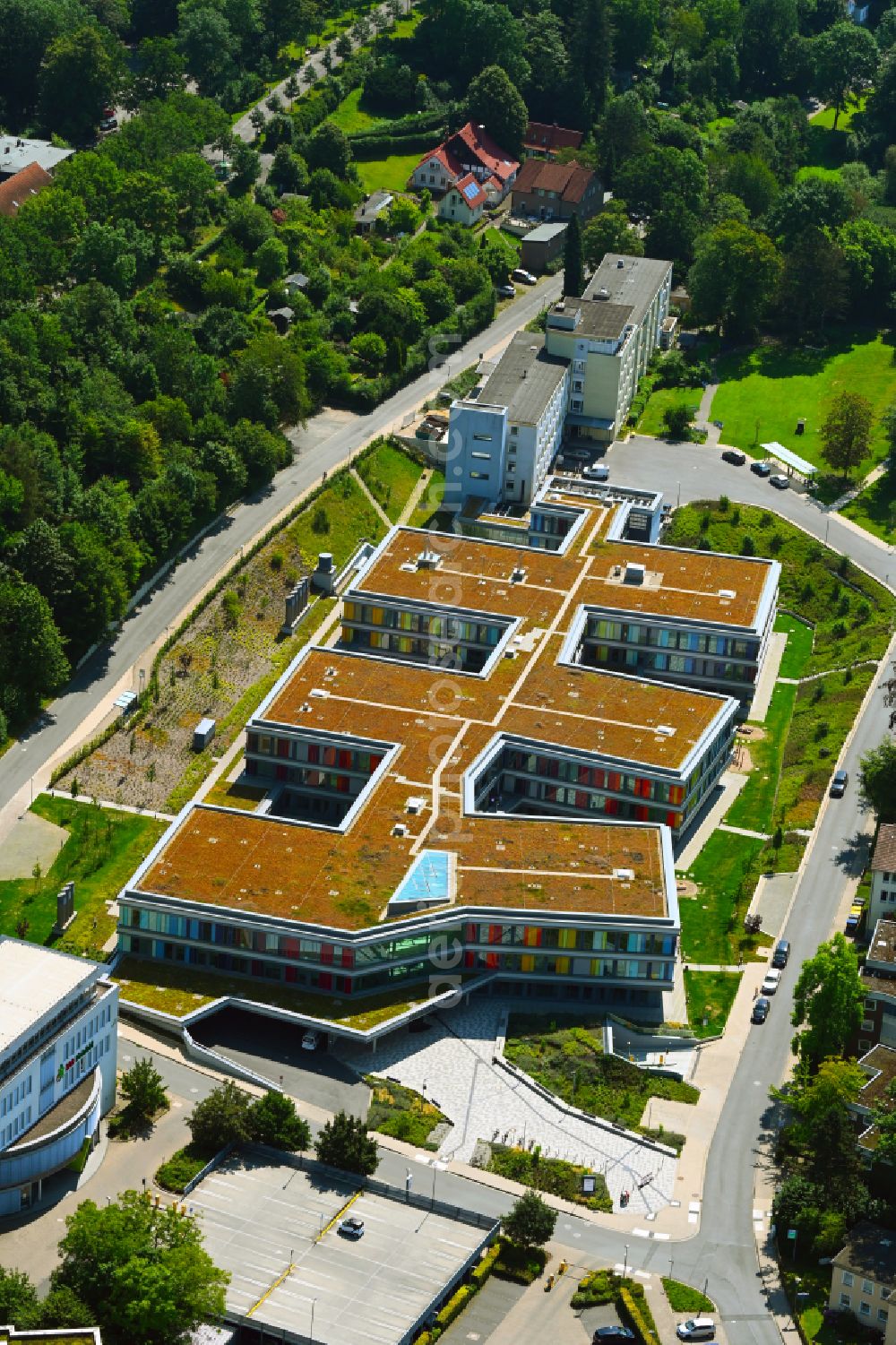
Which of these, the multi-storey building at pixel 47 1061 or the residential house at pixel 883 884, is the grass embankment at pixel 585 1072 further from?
the multi-storey building at pixel 47 1061

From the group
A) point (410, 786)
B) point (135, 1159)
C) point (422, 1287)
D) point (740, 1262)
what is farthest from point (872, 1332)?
point (410, 786)

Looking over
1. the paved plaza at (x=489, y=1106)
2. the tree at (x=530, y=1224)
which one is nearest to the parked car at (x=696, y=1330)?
the tree at (x=530, y=1224)

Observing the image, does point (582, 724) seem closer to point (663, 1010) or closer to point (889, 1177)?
point (663, 1010)

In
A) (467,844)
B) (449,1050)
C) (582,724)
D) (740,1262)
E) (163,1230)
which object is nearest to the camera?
(163,1230)

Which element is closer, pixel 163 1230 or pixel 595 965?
pixel 163 1230

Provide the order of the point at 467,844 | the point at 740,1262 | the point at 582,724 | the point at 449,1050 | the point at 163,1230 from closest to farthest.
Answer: the point at 163,1230
the point at 740,1262
the point at 449,1050
the point at 467,844
the point at 582,724
